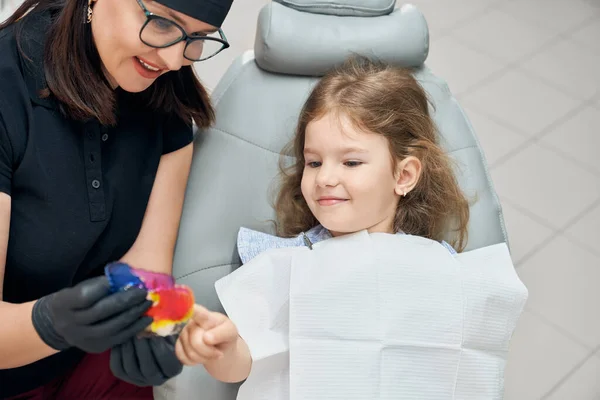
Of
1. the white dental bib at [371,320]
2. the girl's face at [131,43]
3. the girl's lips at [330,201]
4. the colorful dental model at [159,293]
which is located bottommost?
the white dental bib at [371,320]

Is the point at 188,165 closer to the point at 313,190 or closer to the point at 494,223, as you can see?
the point at 313,190

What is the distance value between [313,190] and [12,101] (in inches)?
28.1

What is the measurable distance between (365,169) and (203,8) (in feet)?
1.92

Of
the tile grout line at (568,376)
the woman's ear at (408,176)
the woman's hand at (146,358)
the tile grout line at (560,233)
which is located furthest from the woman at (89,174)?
the tile grout line at (560,233)

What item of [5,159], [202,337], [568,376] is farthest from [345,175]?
[568,376]

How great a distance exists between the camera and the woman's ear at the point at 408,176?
79.0 inches

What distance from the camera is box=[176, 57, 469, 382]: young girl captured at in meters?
1.92

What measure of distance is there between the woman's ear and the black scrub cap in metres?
0.65

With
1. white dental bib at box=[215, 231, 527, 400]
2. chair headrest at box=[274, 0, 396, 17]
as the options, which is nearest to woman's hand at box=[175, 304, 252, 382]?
white dental bib at box=[215, 231, 527, 400]

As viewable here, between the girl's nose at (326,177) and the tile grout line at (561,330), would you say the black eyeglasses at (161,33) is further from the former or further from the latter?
the tile grout line at (561,330)

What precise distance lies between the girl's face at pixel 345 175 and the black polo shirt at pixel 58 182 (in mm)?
361

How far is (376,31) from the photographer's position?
7.45ft

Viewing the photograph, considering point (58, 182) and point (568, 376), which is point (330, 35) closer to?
point (58, 182)

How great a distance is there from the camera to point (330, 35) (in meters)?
2.23
